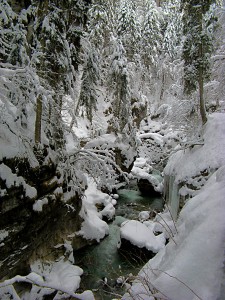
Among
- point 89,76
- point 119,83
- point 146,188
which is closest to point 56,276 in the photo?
point 146,188

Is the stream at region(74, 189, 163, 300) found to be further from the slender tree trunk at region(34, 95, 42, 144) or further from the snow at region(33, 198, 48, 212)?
the slender tree trunk at region(34, 95, 42, 144)

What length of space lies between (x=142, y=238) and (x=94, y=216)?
297cm

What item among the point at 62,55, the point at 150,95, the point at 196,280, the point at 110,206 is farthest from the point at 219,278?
the point at 150,95

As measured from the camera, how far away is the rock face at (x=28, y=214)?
5.86 meters

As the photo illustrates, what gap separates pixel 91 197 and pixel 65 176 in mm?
5165

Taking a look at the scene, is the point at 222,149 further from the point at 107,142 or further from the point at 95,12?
the point at 95,12

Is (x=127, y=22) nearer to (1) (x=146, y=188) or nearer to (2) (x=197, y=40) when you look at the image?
(2) (x=197, y=40)

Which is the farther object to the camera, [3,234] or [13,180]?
[13,180]

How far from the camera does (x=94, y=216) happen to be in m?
11.7

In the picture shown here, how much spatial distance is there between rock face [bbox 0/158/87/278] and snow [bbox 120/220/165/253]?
2.79 m

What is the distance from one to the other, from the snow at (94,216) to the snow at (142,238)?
1306 mm

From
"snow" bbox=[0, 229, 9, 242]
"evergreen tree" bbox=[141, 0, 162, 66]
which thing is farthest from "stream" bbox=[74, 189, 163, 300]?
"evergreen tree" bbox=[141, 0, 162, 66]

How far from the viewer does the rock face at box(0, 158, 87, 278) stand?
231 inches

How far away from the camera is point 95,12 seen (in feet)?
61.4
